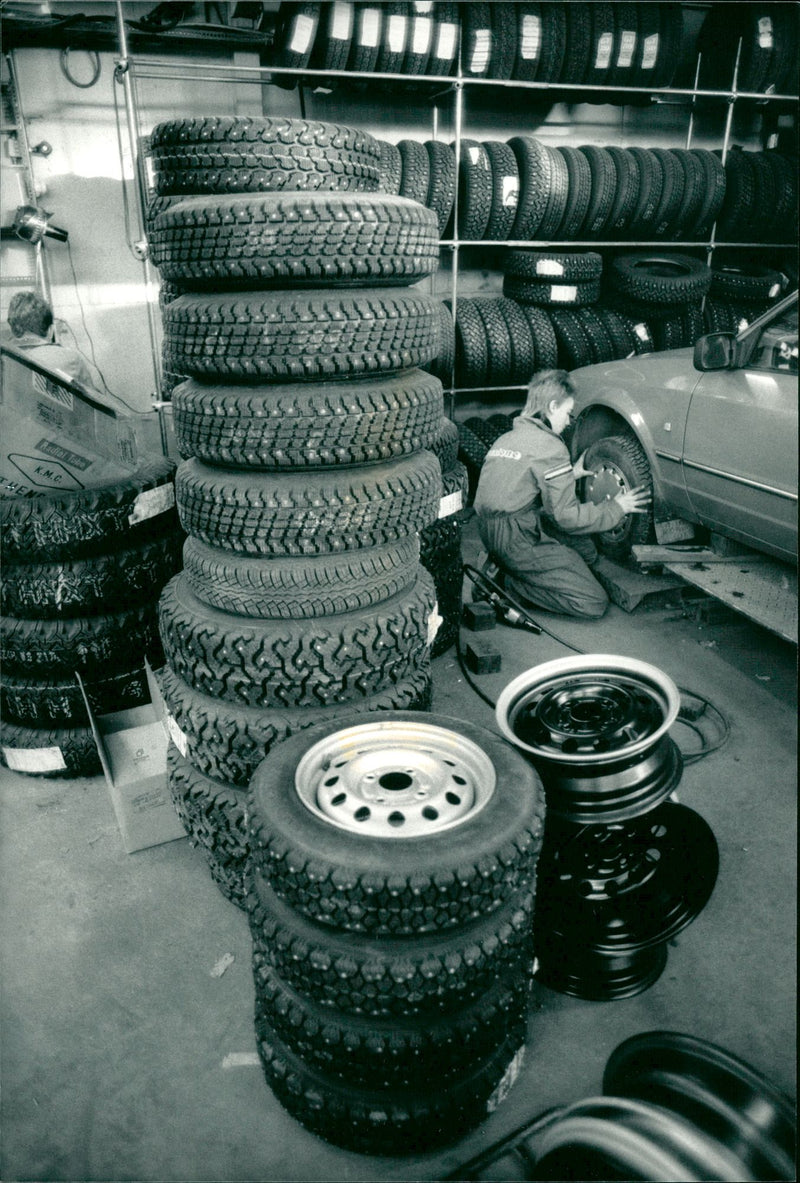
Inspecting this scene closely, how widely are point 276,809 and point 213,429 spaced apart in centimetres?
121

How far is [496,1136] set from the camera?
1.95m

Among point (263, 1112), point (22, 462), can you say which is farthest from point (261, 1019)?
point (22, 462)

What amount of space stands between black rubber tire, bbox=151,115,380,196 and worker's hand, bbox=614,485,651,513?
9.35 feet

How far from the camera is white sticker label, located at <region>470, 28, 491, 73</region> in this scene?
637cm

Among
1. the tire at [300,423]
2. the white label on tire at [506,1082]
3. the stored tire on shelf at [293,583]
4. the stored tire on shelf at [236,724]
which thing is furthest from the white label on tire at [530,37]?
the white label on tire at [506,1082]

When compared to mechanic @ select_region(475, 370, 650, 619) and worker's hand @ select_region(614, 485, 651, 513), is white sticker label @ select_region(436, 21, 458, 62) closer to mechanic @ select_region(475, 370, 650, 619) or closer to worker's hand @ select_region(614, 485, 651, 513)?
mechanic @ select_region(475, 370, 650, 619)

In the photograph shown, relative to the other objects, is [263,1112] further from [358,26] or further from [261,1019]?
[358,26]

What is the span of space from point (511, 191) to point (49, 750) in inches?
236

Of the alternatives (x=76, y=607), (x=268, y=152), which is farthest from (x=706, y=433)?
(x=76, y=607)

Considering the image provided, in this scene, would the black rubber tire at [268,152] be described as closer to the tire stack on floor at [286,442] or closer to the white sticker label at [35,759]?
the tire stack on floor at [286,442]

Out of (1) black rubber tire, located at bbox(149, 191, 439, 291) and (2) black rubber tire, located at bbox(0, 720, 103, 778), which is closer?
(1) black rubber tire, located at bbox(149, 191, 439, 291)

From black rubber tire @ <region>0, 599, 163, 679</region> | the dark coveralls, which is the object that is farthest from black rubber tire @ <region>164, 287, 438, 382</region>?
the dark coveralls

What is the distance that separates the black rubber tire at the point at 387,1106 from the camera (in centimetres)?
183

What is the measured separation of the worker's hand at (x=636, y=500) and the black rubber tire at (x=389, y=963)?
3.54 meters
